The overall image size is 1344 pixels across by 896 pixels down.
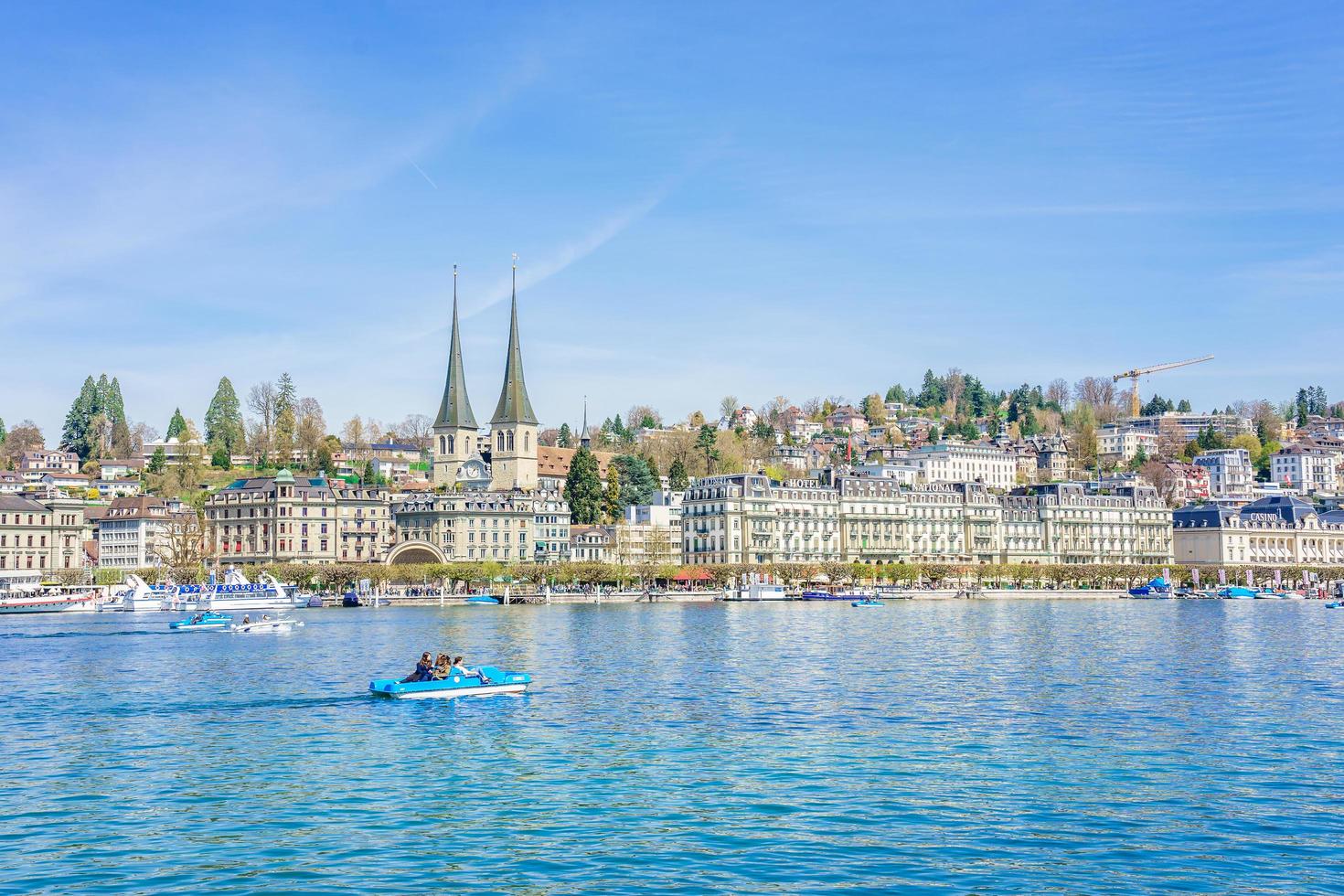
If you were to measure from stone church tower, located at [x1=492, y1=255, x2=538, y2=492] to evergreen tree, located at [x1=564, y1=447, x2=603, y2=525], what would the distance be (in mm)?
19415

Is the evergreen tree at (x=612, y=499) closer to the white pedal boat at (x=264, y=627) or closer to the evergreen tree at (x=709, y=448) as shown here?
the evergreen tree at (x=709, y=448)

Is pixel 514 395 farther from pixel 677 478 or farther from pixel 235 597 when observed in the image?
pixel 235 597

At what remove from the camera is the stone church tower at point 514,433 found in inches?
6777

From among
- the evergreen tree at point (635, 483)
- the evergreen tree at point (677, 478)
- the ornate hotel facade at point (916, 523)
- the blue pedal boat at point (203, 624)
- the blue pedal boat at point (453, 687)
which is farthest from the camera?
the evergreen tree at point (677, 478)

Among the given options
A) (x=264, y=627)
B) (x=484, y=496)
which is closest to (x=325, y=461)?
(x=484, y=496)

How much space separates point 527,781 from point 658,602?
315 ft

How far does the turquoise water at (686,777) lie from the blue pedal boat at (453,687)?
0.40 meters

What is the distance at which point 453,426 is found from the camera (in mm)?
176875

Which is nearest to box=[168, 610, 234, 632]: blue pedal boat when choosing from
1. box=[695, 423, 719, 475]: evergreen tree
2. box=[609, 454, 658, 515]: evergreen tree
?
box=[609, 454, 658, 515]: evergreen tree

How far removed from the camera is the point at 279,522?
144 m

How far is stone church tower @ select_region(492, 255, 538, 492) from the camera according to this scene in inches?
6777

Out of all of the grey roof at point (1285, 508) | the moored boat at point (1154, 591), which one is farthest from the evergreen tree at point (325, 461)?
the grey roof at point (1285, 508)

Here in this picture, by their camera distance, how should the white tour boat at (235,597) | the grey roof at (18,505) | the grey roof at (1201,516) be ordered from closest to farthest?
the white tour boat at (235,597) → the grey roof at (18,505) → the grey roof at (1201,516)

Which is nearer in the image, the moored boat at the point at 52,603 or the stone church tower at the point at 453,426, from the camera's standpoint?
the moored boat at the point at 52,603
